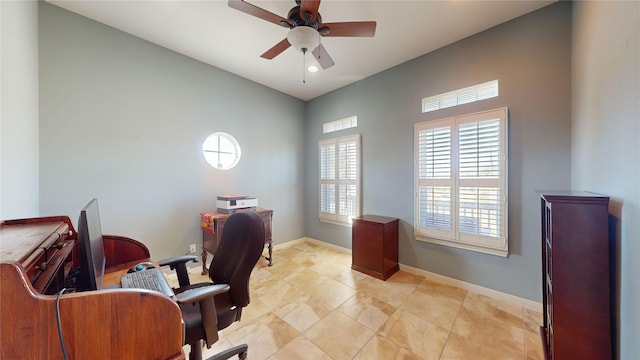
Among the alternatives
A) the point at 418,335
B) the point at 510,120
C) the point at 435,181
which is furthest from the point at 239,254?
the point at 510,120

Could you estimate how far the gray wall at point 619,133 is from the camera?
0.97 metres

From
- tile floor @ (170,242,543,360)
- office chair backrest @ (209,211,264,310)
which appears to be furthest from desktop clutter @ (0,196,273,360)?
tile floor @ (170,242,543,360)

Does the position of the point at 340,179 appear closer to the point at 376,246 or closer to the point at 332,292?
the point at 376,246

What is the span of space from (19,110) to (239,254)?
1.96m

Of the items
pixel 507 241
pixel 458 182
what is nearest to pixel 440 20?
pixel 458 182

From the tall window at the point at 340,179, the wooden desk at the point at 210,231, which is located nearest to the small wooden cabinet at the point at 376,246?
the tall window at the point at 340,179

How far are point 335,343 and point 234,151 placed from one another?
116 inches

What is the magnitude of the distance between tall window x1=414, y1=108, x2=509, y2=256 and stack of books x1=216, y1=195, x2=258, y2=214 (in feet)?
7.60

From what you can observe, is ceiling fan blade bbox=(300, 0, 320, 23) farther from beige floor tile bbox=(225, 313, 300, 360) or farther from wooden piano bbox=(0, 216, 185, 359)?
beige floor tile bbox=(225, 313, 300, 360)

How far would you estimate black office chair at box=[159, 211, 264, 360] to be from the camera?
1185mm

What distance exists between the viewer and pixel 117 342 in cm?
69

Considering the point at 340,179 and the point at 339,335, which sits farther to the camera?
the point at 340,179

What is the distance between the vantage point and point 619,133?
3.68ft

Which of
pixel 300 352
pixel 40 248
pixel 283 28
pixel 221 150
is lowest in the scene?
pixel 300 352
